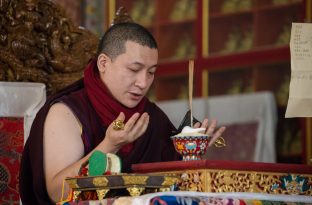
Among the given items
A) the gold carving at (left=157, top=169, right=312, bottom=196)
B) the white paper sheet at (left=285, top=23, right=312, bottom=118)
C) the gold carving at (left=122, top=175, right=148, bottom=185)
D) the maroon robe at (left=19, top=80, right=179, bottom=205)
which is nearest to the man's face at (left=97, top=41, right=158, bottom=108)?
the maroon robe at (left=19, top=80, right=179, bottom=205)

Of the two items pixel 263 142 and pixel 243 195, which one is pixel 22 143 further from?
pixel 263 142

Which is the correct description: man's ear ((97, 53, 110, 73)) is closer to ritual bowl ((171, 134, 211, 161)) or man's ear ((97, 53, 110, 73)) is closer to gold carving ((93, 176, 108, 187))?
ritual bowl ((171, 134, 211, 161))

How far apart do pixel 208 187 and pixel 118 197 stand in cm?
23

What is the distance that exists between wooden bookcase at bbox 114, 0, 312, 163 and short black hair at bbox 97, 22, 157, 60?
3.30 metres

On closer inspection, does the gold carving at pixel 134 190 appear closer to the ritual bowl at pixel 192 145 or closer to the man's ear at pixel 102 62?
the ritual bowl at pixel 192 145

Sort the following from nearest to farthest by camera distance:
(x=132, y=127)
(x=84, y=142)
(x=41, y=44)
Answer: (x=132, y=127) → (x=84, y=142) → (x=41, y=44)

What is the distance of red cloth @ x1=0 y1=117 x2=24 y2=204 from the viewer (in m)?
3.22

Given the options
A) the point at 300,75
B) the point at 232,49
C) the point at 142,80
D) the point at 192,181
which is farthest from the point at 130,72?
the point at 232,49

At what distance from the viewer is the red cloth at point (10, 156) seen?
10.6 feet

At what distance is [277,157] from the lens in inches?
254

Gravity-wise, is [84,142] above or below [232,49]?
below

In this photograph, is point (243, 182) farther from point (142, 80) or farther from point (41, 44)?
point (41, 44)

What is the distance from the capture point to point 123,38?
3029 mm

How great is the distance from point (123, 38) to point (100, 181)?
856 mm
